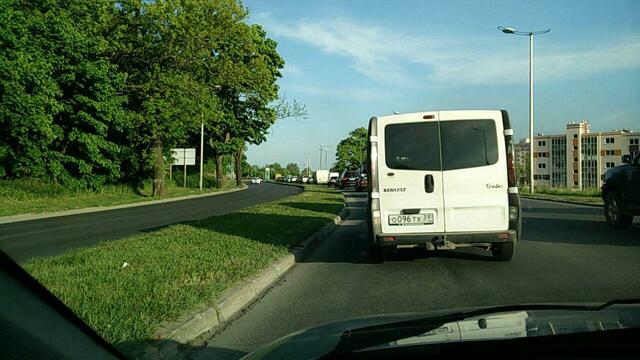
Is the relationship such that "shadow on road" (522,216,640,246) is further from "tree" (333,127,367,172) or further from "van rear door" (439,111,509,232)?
"tree" (333,127,367,172)

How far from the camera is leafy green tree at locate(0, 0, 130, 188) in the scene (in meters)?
26.5

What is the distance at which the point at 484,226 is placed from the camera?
855 cm

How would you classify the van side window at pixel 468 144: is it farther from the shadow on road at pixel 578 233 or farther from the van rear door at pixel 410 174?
the shadow on road at pixel 578 233

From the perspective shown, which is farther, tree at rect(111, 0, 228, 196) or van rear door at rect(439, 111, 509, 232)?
tree at rect(111, 0, 228, 196)

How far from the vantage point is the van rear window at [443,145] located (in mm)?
8664

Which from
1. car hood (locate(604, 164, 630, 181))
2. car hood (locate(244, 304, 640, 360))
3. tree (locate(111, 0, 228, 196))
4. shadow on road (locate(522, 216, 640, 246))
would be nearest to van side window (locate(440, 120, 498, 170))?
shadow on road (locate(522, 216, 640, 246))

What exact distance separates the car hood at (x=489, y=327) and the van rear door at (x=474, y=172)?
17.0 ft

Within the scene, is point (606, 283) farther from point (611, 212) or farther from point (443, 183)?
point (611, 212)

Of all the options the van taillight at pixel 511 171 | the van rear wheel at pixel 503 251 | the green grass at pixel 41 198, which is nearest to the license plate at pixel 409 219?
the van taillight at pixel 511 171

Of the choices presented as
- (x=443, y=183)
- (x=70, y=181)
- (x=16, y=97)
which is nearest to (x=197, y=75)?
(x=70, y=181)

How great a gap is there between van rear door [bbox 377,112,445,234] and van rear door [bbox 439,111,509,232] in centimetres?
15

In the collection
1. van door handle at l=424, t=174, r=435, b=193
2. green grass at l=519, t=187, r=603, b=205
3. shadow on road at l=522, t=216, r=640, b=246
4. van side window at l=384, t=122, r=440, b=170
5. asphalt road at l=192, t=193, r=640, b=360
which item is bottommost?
asphalt road at l=192, t=193, r=640, b=360

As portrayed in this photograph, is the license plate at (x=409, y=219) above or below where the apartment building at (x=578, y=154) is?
below

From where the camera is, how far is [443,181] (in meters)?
8.66
